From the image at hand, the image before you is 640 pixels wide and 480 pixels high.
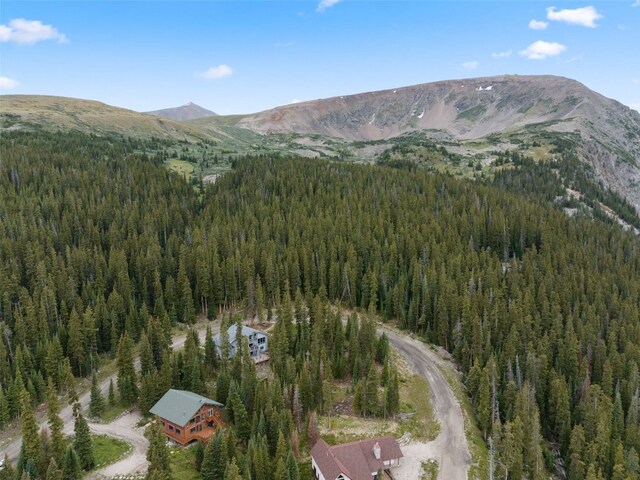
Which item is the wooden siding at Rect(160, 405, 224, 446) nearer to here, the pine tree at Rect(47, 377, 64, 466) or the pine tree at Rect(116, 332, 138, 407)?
the pine tree at Rect(116, 332, 138, 407)

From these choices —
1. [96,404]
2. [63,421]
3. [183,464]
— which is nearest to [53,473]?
[183,464]

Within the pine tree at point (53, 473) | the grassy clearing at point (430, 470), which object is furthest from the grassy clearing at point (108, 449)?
the grassy clearing at point (430, 470)

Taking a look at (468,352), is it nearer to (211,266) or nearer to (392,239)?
(392,239)

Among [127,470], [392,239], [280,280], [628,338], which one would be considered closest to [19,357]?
[127,470]

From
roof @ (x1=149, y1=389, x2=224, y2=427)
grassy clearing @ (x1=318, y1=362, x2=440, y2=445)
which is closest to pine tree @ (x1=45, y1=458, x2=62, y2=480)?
roof @ (x1=149, y1=389, x2=224, y2=427)

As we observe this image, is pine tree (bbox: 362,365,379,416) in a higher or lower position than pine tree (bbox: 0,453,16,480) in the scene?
lower

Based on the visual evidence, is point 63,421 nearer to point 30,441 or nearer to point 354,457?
point 30,441
